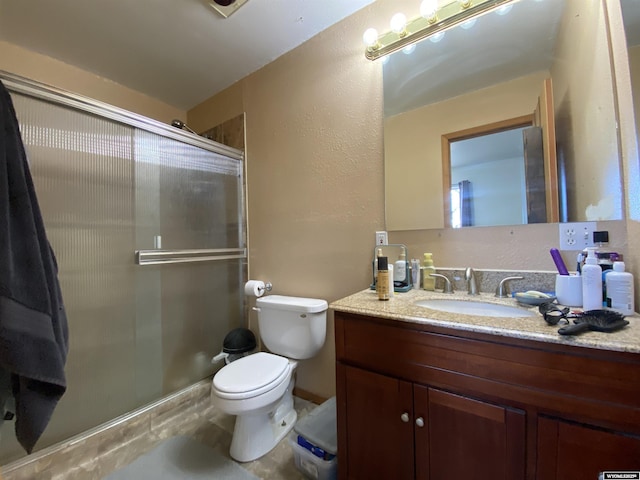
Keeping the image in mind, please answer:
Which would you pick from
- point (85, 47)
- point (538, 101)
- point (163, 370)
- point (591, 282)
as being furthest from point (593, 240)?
point (85, 47)

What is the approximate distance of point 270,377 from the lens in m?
1.27

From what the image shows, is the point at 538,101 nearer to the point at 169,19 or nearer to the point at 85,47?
the point at 169,19

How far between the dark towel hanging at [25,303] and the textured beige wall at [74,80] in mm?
951

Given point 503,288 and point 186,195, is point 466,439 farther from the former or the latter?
point 186,195

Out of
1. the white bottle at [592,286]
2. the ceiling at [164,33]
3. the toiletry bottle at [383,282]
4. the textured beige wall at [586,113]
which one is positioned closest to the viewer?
the white bottle at [592,286]

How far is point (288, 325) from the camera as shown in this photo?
1555mm

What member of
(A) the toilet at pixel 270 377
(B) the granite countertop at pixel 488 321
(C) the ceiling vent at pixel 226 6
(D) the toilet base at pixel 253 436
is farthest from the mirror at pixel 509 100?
(D) the toilet base at pixel 253 436

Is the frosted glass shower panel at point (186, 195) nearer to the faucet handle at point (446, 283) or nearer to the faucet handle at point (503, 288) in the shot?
the faucet handle at point (446, 283)

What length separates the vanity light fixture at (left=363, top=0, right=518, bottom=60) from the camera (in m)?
1.15

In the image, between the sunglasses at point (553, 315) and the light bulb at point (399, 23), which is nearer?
the sunglasses at point (553, 315)

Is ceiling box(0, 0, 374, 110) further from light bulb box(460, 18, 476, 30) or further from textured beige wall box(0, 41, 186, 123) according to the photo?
light bulb box(460, 18, 476, 30)

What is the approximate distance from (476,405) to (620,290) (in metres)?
0.58

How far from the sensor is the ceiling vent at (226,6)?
1.38 metres

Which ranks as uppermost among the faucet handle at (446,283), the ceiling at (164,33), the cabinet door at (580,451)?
the ceiling at (164,33)
